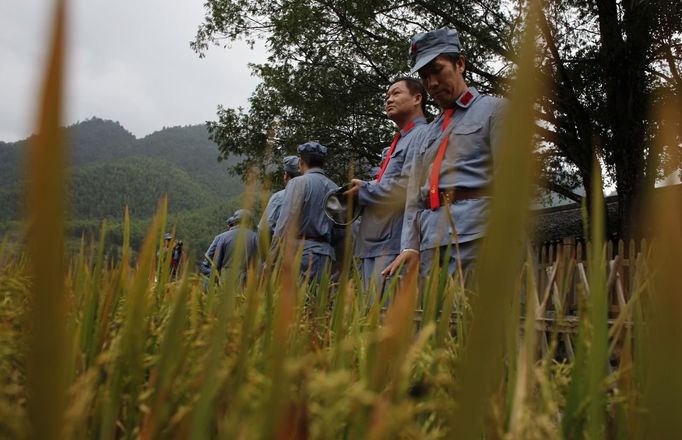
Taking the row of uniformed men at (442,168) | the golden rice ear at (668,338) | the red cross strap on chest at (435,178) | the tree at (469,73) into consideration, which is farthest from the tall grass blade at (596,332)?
the tree at (469,73)

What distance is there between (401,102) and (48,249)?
326 centimetres

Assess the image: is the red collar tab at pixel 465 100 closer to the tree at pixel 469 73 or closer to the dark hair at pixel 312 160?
the dark hair at pixel 312 160

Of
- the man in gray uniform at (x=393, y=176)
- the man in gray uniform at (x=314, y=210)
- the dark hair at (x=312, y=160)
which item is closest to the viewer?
the man in gray uniform at (x=393, y=176)

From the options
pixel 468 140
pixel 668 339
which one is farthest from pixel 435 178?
pixel 668 339

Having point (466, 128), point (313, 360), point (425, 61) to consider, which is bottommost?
point (313, 360)

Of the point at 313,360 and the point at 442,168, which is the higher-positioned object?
the point at 442,168

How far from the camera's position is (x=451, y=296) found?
2.94 ft

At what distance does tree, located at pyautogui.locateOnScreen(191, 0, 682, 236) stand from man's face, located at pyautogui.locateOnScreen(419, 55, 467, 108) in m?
6.14

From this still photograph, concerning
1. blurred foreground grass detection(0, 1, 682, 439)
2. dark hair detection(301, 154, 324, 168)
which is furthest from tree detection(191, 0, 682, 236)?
blurred foreground grass detection(0, 1, 682, 439)

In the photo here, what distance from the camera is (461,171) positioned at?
2.40 m

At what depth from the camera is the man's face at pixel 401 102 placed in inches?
133

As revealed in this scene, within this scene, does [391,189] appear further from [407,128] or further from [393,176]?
[407,128]

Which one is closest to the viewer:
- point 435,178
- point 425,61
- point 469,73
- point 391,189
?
point 435,178

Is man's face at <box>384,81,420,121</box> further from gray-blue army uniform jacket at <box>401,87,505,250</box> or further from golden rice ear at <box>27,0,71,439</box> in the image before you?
golden rice ear at <box>27,0,71,439</box>
